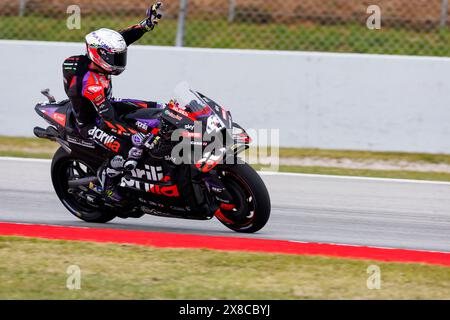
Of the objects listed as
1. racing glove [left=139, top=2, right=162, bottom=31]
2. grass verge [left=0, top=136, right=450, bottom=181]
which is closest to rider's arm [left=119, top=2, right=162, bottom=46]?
racing glove [left=139, top=2, right=162, bottom=31]

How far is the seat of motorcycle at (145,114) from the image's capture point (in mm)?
7831

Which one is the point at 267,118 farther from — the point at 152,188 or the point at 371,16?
the point at 152,188

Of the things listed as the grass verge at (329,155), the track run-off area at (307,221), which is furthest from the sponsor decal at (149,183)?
the grass verge at (329,155)

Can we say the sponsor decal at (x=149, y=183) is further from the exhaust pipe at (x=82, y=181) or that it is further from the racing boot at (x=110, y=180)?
the exhaust pipe at (x=82, y=181)

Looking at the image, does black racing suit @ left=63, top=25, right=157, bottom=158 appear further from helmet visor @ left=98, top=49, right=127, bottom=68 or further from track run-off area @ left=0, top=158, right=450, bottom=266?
track run-off area @ left=0, top=158, right=450, bottom=266

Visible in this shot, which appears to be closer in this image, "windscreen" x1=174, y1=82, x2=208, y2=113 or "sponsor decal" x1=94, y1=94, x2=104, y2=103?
"windscreen" x1=174, y1=82, x2=208, y2=113

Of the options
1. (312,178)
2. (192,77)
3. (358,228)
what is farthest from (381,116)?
(358,228)

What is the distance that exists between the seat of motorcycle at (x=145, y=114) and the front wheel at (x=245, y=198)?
0.77 m

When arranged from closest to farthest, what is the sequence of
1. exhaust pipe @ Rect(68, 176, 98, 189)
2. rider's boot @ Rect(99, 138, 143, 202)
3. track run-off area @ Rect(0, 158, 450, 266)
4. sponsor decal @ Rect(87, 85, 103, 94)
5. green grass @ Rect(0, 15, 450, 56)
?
track run-off area @ Rect(0, 158, 450, 266) → sponsor decal @ Rect(87, 85, 103, 94) → rider's boot @ Rect(99, 138, 143, 202) → exhaust pipe @ Rect(68, 176, 98, 189) → green grass @ Rect(0, 15, 450, 56)

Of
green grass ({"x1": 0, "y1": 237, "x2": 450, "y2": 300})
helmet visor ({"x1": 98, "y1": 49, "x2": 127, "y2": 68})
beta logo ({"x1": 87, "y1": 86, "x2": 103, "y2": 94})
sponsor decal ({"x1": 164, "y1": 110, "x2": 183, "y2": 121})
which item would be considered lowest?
green grass ({"x1": 0, "y1": 237, "x2": 450, "y2": 300})

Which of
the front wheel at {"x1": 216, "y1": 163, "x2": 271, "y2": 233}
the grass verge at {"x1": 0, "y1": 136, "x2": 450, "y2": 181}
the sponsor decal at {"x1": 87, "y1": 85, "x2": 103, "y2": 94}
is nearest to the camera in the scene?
the front wheel at {"x1": 216, "y1": 163, "x2": 271, "y2": 233}

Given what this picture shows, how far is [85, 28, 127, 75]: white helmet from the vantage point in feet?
25.4

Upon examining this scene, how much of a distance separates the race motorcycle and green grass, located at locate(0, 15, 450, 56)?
14.1 feet
